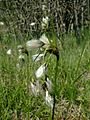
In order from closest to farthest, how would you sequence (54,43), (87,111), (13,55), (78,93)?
Answer: (54,43) → (87,111) → (78,93) → (13,55)

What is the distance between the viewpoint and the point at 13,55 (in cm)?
313

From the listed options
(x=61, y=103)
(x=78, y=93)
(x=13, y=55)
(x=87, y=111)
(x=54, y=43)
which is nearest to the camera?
(x=54, y=43)

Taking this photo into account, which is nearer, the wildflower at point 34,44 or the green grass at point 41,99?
the wildflower at point 34,44

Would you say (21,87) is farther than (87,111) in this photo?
Yes

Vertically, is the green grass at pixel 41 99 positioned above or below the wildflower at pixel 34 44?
below

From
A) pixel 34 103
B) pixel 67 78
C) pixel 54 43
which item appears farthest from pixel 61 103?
pixel 54 43

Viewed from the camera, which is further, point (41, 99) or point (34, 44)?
point (41, 99)

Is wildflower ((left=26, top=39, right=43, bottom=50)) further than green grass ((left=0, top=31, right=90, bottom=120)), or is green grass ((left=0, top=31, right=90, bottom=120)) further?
green grass ((left=0, top=31, right=90, bottom=120))

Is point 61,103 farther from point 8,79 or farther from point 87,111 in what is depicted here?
point 8,79

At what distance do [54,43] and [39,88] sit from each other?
0.18m

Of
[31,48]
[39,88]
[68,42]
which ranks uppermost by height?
[31,48]

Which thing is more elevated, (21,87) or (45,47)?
(45,47)

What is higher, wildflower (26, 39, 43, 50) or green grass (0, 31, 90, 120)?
wildflower (26, 39, 43, 50)

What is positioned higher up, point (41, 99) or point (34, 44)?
point (34, 44)
